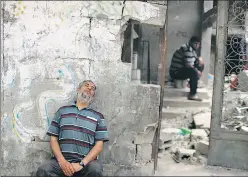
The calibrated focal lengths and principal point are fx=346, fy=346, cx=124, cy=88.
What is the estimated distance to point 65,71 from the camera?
3.87 m

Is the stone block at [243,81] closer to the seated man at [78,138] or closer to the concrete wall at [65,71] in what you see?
the concrete wall at [65,71]

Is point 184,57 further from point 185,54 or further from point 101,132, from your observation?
point 101,132

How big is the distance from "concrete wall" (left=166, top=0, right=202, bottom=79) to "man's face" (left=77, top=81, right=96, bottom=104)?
5.37 meters

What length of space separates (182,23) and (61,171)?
21.1 ft

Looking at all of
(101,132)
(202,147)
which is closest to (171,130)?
(202,147)

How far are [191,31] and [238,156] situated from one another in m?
5.54

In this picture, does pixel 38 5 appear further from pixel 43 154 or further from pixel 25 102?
pixel 43 154

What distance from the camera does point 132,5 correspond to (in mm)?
3740

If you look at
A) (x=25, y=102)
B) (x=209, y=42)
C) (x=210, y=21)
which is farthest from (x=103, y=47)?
(x=209, y=42)

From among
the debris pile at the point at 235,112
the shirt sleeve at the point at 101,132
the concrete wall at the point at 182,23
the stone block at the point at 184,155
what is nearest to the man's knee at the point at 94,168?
the shirt sleeve at the point at 101,132

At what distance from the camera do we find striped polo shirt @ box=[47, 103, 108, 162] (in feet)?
11.6

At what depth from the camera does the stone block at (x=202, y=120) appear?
19.8ft

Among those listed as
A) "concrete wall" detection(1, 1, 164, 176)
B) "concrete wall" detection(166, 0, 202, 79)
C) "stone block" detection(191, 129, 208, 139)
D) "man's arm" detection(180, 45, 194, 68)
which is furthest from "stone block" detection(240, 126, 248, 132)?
"concrete wall" detection(166, 0, 202, 79)

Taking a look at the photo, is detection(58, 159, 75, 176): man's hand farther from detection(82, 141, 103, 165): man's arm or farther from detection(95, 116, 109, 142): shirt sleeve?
detection(95, 116, 109, 142): shirt sleeve
